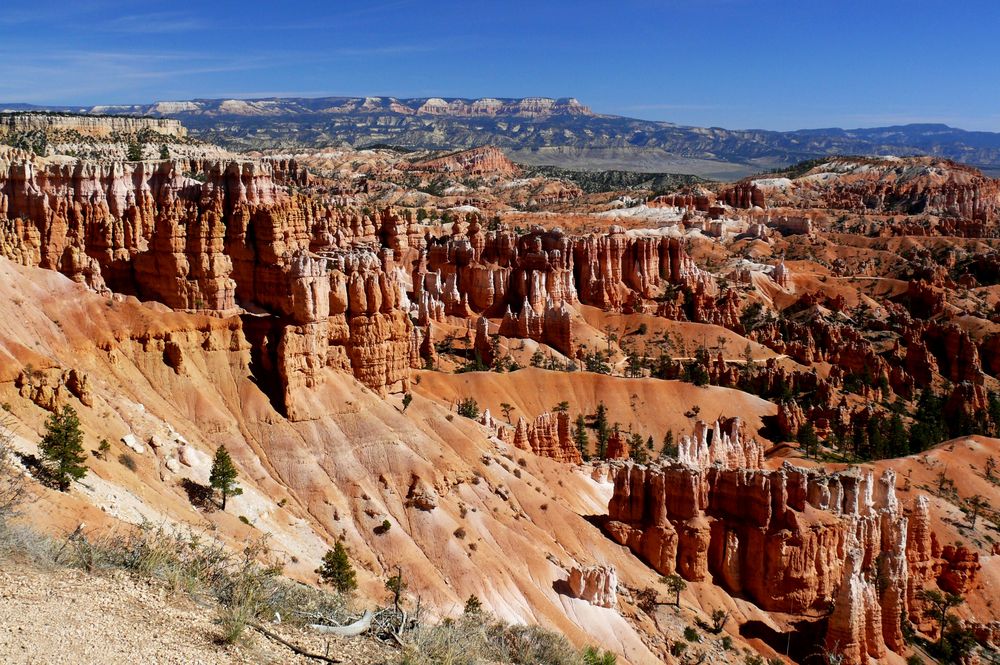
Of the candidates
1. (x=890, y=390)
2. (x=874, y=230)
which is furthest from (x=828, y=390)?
(x=874, y=230)

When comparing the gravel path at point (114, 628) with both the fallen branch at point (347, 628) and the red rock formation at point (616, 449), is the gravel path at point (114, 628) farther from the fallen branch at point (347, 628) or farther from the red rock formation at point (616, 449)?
the red rock formation at point (616, 449)

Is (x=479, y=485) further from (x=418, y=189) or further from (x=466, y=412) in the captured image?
(x=418, y=189)

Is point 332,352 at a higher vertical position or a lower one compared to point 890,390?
higher

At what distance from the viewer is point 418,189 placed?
17938 centimetres

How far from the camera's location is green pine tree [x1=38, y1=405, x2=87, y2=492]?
22250 mm

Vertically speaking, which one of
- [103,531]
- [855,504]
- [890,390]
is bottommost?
[890,390]

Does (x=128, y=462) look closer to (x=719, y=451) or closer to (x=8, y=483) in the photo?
(x=8, y=483)

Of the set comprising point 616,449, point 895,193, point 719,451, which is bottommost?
point 616,449

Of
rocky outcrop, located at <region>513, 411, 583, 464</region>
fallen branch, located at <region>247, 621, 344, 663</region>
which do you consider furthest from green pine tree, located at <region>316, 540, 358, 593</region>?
rocky outcrop, located at <region>513, 411, 583, 464</region>

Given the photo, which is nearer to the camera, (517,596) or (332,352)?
(517,596)

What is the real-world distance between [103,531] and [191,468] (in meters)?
13.0

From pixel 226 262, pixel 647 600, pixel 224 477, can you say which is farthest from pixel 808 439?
pixel 224 477

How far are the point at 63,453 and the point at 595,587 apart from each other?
63.0ft

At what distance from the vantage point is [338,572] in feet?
85.4
